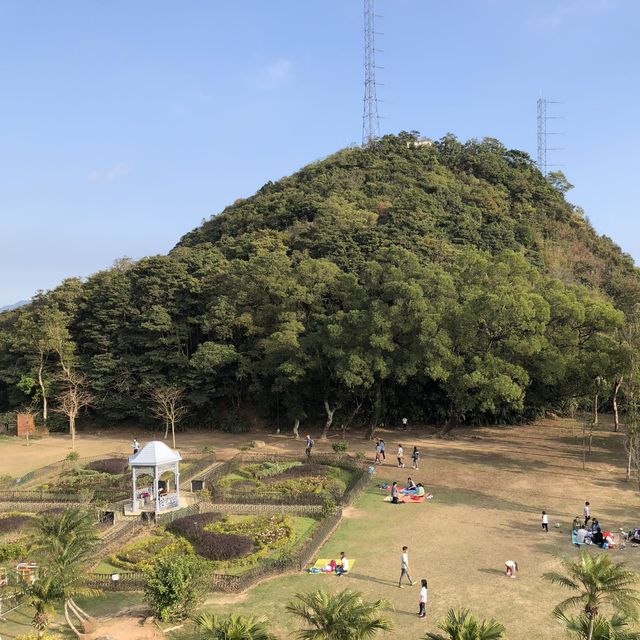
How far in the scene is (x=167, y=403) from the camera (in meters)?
43.6

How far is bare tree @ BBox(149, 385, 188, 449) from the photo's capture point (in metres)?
41.6

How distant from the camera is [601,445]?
35.4 m

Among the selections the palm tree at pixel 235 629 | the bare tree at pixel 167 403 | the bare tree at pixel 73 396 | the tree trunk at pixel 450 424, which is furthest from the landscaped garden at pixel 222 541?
the bare tree at pixel 73 396

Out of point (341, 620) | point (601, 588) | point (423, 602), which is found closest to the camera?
point (341, 620)

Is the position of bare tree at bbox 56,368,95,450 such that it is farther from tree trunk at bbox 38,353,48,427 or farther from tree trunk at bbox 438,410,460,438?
tree trunk at bbox 438,410,460,438

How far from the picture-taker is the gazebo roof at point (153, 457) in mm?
25094

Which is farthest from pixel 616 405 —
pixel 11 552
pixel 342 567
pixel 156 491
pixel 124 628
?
pixel 11 552

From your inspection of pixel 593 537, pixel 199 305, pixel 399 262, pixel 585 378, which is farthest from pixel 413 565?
pixel 199 305

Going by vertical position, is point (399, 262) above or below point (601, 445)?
above

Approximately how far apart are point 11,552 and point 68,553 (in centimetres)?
780

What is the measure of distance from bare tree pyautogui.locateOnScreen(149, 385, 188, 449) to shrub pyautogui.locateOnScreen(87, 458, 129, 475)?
6.94m

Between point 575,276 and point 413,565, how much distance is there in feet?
173

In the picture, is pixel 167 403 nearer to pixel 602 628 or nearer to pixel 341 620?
pixel 341 620

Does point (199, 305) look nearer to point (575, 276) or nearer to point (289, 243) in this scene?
point (289, 243)
